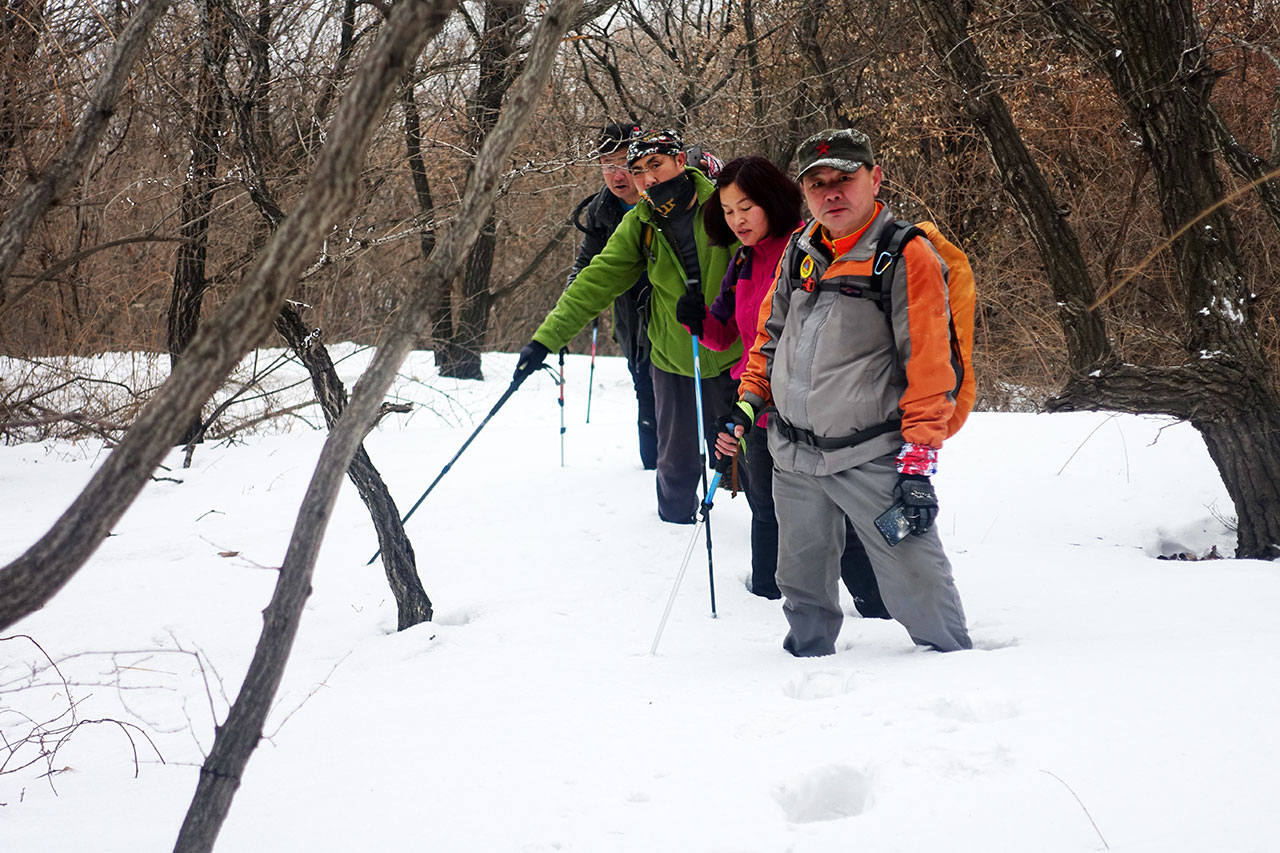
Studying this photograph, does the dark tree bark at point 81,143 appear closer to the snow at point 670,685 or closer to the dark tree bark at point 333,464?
the dark tree bark at point 333,464

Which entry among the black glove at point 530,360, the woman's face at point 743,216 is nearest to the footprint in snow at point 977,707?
the woman's face at point 743,216

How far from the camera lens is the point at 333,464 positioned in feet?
5.57

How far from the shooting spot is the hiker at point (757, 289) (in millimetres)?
4004

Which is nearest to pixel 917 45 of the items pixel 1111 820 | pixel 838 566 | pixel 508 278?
pixel 838 566

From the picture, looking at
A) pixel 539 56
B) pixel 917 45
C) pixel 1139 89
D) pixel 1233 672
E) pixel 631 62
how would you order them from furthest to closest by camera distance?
pixel 631 62 < pixel 917 45 < pixel 1139 89 < pixel 1233 672 < pixel 539 56

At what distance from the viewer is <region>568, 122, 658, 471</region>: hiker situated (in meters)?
5.75

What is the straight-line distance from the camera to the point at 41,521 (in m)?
6.76

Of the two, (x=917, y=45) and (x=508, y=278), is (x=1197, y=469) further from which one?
(x=508, y=278)

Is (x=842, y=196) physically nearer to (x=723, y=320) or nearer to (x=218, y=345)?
(x=723, y=320)

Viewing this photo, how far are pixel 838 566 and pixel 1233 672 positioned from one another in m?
1.25

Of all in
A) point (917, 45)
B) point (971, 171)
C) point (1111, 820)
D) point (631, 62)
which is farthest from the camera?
point (631, 62)

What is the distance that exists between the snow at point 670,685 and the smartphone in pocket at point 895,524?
388mm

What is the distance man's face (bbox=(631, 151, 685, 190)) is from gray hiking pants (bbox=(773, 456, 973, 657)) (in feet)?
6.07

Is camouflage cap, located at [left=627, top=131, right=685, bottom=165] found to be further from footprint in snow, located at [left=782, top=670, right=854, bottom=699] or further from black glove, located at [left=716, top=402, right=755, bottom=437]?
footprint in snow, located at [left=782, top=670, right=854, bottom=699]
